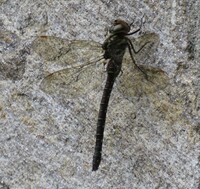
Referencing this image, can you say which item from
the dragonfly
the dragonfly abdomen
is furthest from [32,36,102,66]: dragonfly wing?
the dragonfly abdomen

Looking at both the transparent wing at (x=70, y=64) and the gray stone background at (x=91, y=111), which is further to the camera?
the transparent wing at (x=70, y=64)

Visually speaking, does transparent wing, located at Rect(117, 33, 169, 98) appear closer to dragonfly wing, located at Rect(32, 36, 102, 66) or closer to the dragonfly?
the dragonfly

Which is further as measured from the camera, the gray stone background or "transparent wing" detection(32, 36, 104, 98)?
"transparent wing" detection(32, 36, 104, 98)

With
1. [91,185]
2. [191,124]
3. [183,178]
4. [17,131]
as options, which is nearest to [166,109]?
[191,124]

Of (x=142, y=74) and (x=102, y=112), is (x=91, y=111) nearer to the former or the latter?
(x=102, y=112)

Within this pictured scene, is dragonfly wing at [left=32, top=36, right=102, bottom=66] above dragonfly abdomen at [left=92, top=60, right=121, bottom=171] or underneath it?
above

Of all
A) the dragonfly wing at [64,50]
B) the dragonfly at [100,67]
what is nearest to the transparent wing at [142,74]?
the dragonfly at [100,67]

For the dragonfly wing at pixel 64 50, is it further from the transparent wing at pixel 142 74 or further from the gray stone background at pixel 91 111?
the transparent wing at pixel 142 74
